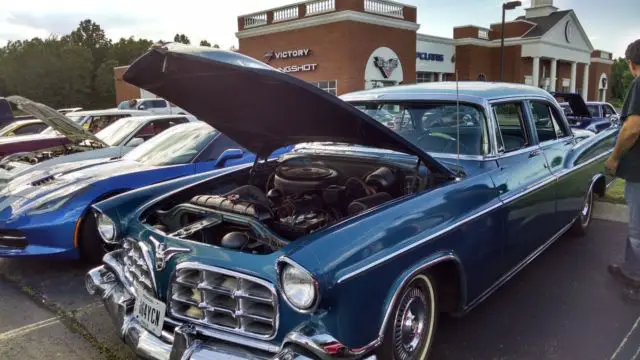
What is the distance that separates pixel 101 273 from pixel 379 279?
5.74 ft

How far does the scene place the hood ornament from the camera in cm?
233

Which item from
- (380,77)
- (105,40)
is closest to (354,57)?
(380,77)

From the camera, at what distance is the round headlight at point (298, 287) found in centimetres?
196

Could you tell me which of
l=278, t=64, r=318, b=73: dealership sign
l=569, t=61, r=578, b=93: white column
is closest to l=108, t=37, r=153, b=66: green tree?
l=278, t=64, r=318, b=73: dealership sign

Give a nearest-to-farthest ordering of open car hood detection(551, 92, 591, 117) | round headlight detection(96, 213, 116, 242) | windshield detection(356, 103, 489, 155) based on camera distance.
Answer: round headlight detection(96, 213, 116, 242) → windshield detection(356, 103, 489, 155) → open car hood detection(551, 92, 591, 117)

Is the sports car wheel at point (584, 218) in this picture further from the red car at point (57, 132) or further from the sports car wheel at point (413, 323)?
the red car at point (57, 132)

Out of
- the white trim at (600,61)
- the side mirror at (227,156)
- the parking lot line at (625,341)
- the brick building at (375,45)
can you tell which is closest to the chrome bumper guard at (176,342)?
the parking lot line at (625,341)

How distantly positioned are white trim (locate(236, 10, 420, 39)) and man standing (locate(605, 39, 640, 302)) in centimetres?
2105

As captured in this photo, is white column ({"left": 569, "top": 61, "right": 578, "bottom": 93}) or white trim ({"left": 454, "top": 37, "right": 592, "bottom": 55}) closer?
white trim ({"left": 454, "top": 37, "right": 592, "bottom": 55})

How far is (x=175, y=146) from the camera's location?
5.49 m

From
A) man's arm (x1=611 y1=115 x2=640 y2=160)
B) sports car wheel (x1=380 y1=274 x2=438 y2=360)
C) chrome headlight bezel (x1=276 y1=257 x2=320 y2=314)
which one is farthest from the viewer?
man's arm (x1=611 y1=115 x2=640 y2=160)

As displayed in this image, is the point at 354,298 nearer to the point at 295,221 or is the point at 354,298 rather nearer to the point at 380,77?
the point at 295,221

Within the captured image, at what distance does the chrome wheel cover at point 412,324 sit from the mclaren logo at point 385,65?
23.4 metres

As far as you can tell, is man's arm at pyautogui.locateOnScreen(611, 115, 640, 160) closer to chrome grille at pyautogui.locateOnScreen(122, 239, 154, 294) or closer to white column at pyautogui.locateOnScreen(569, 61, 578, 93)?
chrome grille at pyautogui.locateOnScreen(122, 239, 154, 294)
